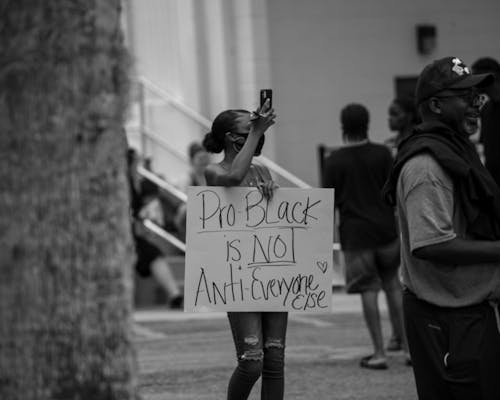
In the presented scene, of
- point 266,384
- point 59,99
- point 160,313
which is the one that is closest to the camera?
point 59,99

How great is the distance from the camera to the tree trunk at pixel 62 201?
4316 millimetres

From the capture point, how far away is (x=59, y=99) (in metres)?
4.32

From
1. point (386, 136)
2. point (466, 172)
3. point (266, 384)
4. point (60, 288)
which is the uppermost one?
point (386, 136)

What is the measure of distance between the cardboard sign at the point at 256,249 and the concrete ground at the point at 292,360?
2034 millimetres

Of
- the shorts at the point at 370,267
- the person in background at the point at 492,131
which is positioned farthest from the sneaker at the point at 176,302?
the person in background at the point at 492,131

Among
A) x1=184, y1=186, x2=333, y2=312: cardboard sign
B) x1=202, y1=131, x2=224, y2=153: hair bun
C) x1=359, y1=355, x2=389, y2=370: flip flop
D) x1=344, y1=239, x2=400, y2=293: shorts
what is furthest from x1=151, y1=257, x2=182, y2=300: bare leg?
x1=184, y1=186, x2=333, y2=312: cardboard sign

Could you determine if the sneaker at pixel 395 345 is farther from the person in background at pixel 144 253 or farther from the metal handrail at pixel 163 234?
the metal handrail at pixel 163 234

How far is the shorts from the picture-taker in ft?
33.0

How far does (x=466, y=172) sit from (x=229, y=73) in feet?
45.3

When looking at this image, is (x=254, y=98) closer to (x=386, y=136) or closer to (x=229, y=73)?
(x=229, y=73)

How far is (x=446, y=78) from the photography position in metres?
5.37

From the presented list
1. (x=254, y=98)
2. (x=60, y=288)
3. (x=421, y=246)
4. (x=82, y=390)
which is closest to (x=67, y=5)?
(x=60, y=288)

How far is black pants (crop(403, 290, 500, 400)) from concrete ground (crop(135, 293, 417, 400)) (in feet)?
10.7

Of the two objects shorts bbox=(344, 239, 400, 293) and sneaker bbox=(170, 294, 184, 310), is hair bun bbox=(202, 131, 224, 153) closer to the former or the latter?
shorts bbox=(344, 239, 400, 293)
